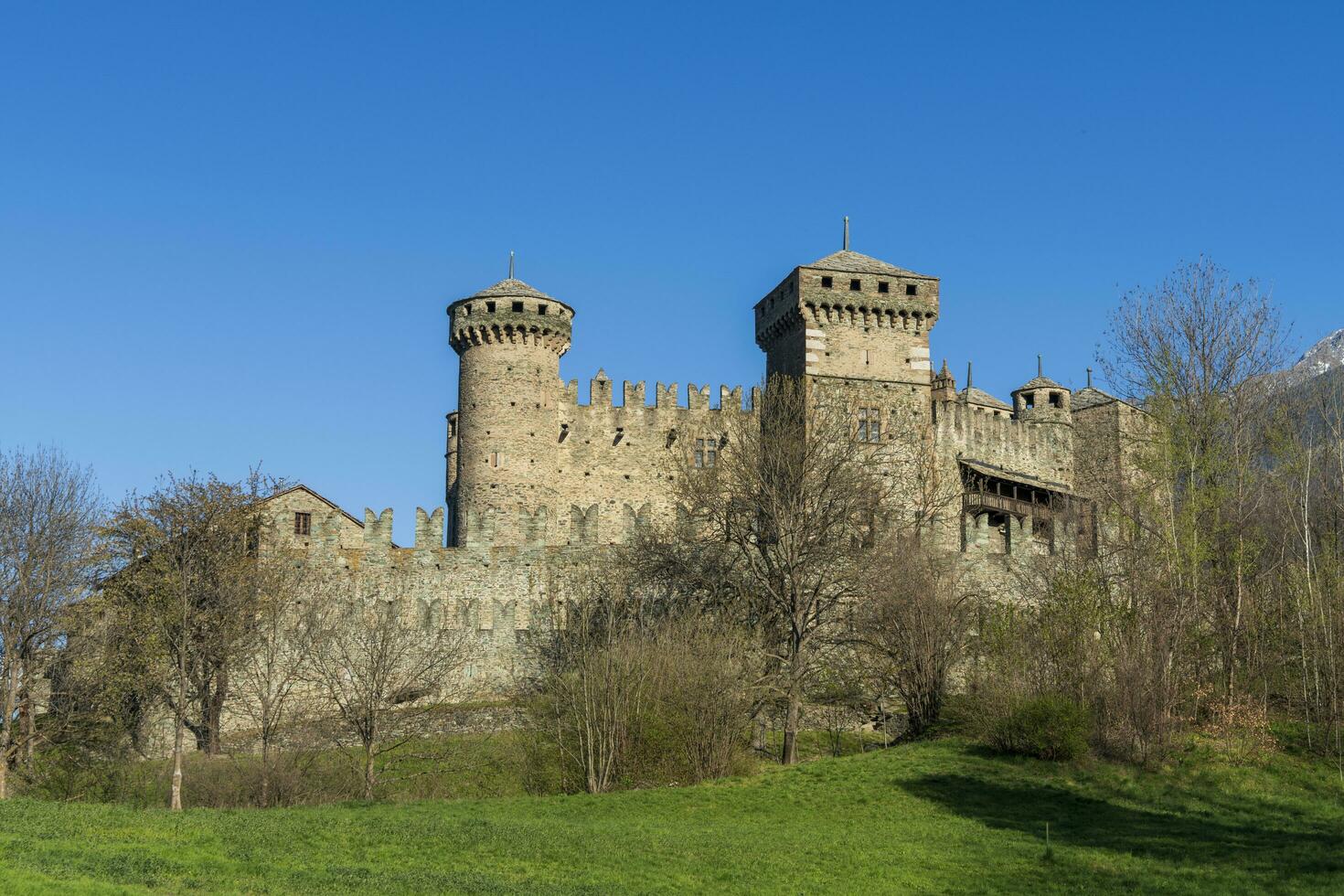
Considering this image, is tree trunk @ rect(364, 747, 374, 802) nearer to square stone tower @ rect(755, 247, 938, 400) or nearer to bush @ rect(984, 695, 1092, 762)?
bush @ rect(984, 695, 1092, 762)

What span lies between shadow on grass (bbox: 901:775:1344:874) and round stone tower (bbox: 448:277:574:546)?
21732 mm

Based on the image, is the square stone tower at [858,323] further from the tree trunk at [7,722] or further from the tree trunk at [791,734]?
the tree trunk at [7,722]

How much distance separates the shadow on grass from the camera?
78.9 feet

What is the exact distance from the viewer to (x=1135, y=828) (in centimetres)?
2664

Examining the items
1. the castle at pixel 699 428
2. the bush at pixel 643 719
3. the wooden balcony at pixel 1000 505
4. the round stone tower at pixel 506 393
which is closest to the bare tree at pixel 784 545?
the bush at pixel 643 719

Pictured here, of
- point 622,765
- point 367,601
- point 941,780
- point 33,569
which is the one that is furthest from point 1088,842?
point 33,569

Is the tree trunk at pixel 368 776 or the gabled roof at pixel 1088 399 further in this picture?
the gabled roof at pixel 1088 399

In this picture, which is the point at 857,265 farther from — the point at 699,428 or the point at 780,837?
the point at 780,837

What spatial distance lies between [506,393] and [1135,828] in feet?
→ 93.9

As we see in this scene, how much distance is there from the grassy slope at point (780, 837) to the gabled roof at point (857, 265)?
24849 mm

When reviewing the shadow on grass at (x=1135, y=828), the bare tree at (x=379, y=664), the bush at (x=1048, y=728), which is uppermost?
the bare tree at (x=379, y=664)

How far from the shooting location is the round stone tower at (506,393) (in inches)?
1922

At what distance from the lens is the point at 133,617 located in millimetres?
36156

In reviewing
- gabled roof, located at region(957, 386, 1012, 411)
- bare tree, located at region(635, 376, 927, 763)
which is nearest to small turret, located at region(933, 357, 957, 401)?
gabled roof, located at region(957, 386, 1012, 411)
